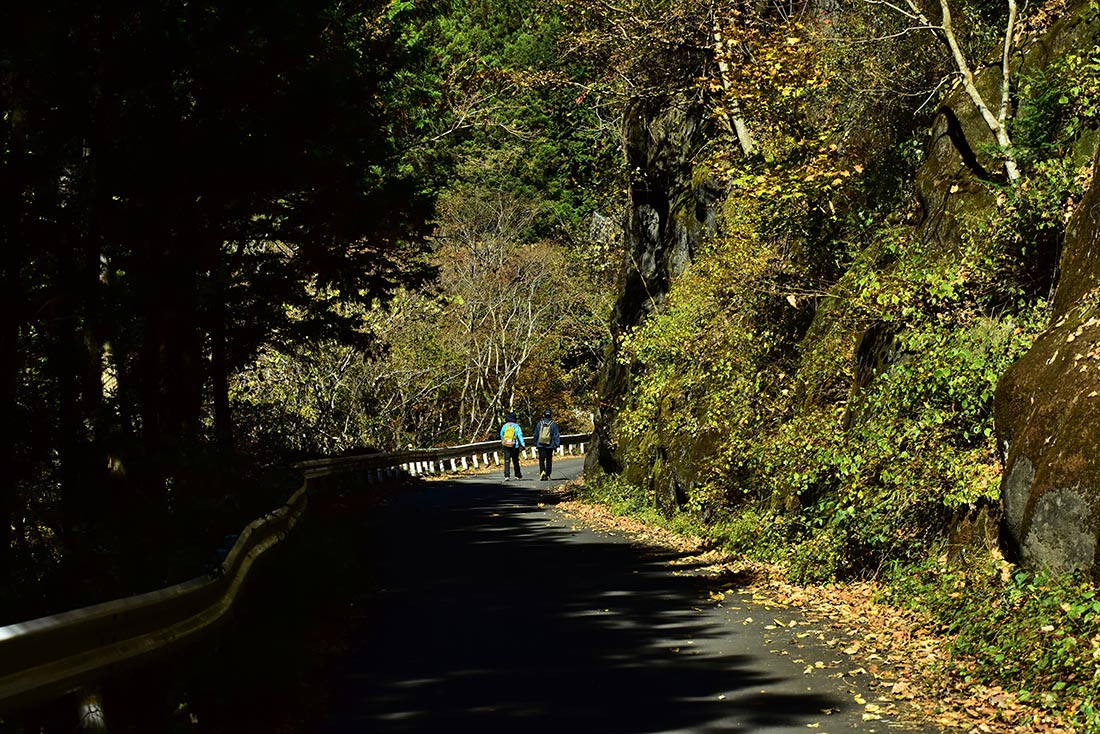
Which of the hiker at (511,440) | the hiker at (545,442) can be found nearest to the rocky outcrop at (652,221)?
the hiker at (545,442)

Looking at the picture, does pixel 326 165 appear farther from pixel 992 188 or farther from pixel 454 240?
pixel 454 240

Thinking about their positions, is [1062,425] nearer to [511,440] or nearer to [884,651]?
[884,651]

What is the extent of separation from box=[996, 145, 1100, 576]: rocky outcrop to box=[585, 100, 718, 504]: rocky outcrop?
1574 cm

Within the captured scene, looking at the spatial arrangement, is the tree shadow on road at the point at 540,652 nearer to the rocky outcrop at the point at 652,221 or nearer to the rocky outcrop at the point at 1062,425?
the rocky outcrop at the point at 1062,425

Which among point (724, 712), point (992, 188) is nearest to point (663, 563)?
point (992, 188)

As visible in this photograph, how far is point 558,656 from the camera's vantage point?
9664 millimetres

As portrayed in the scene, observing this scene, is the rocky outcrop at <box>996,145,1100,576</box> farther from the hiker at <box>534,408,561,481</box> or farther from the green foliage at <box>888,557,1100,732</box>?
the hiker at <box>534,408,561,481</box>

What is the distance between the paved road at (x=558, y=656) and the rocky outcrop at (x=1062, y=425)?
6.85 ft

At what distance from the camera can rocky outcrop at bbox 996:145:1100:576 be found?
28.3ft

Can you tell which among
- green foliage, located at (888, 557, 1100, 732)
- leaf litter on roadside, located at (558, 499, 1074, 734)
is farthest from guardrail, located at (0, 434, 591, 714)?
green foliage, located at (888, 557, 1100, 732)

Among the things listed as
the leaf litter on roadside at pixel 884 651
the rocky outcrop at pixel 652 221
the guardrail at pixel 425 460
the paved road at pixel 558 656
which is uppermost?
the rocky outcrop at pixel 652 221

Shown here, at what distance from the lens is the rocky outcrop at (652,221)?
27750 millimetres

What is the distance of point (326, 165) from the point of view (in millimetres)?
16844

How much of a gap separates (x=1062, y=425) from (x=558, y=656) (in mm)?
4438
